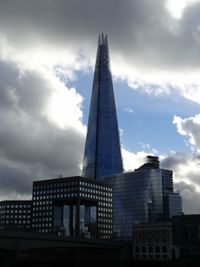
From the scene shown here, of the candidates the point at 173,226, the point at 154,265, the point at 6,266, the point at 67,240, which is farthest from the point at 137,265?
the point at 6,266

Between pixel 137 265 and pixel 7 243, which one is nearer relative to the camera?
pixel 7 243

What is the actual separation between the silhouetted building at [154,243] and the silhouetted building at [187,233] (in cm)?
450

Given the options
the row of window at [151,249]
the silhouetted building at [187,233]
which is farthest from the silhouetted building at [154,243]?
the silhouetted building at [187,233]

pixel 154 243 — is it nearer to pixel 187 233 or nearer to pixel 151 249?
pixel 151 249

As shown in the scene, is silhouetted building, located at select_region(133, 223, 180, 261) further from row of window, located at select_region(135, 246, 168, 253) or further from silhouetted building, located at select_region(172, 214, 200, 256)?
silhouetted building, located at select_region(172, 214, 200, 256)

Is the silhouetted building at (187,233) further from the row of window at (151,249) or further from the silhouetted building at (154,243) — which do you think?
the row of window at (151,249)

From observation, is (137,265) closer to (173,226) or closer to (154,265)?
(154,265)

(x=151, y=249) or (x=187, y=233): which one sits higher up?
(x=187, y=233)

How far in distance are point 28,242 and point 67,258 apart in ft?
149

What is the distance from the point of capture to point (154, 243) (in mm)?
189750

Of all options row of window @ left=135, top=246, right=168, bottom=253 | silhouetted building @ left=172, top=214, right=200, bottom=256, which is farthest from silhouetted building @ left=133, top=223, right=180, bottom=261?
silhouetted building @ left=172, top=214, right=200, bottom=256

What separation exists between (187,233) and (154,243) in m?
14.9

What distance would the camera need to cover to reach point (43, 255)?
17950cm

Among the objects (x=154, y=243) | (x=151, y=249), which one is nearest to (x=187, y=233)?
(x=154, y=243)
